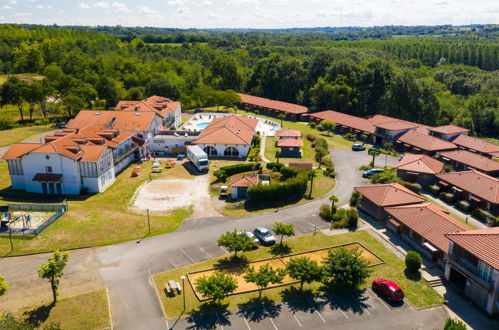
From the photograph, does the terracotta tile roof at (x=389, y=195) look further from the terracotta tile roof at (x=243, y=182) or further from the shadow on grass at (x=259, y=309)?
the shadow on grass at (x=259, y=309)

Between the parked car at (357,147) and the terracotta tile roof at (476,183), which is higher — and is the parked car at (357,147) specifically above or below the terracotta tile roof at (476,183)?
below

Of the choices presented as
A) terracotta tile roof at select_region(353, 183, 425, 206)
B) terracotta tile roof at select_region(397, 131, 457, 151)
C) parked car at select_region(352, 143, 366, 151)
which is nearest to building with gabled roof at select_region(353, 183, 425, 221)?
terracotta tile roof at select_region(353, 183, 425, 206)

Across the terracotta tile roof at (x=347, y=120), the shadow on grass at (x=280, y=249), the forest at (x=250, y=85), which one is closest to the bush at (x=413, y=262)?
the shadow on grass at (x=280, y=249)

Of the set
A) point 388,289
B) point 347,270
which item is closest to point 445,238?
point 388,289

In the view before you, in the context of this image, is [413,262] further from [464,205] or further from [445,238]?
[464,205]

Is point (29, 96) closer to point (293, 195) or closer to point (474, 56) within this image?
point (293, 195)

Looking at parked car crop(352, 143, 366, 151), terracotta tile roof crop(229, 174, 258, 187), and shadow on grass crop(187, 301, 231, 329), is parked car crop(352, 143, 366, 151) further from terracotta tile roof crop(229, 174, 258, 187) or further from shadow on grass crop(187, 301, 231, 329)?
shadow on grass crop(187, 301, 231, 329)
